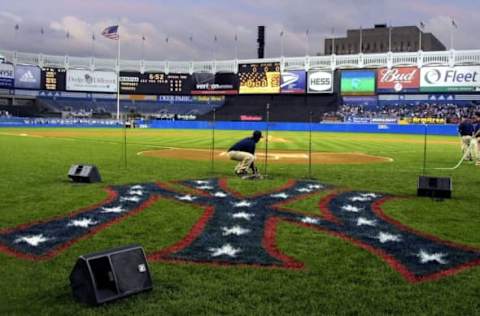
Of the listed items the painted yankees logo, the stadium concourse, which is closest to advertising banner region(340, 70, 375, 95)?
the stadium concourse

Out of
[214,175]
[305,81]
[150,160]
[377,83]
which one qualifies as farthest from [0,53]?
[214,175]

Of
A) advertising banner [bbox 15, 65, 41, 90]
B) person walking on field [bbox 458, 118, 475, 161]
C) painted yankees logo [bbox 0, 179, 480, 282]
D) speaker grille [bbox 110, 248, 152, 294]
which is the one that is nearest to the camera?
speaker grille [bbox 110, 248, 152, 294]

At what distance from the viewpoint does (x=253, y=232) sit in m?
8.66

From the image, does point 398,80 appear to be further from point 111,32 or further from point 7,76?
point 7,76

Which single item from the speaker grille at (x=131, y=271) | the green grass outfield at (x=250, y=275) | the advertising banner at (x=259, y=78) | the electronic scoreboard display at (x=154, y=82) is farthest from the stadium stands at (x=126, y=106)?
the speaker grille at (x=131, y=271)

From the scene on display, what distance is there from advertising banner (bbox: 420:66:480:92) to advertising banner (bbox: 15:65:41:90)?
6511 cm

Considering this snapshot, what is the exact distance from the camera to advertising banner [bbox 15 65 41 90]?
3418 inches

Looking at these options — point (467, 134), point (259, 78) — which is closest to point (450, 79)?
point (259, 78)

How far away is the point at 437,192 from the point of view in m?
12.1

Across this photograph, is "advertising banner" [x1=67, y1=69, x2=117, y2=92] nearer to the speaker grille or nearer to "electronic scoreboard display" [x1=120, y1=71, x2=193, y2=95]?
"electronic scoreboard display" [x1=120, y1=71, x2=193, y2=95]

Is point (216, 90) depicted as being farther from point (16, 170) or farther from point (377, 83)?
point (16, 170)

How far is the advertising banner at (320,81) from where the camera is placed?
3231 inches

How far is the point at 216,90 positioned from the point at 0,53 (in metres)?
39.5

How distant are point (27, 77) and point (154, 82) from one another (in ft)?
74.1
